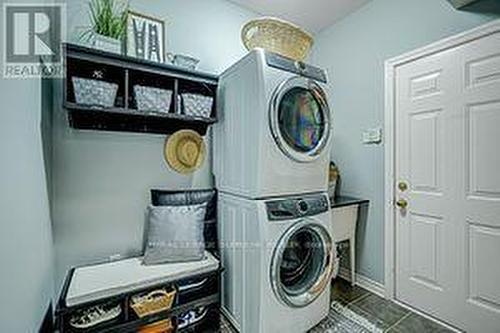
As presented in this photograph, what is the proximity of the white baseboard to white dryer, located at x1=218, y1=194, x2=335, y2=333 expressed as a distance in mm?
724

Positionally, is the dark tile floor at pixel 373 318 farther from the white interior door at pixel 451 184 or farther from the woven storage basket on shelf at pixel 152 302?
the woven storage basket on shelf at pixel 152 302

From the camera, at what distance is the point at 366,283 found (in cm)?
244


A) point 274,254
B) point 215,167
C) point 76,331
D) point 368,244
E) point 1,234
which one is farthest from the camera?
point 368,244

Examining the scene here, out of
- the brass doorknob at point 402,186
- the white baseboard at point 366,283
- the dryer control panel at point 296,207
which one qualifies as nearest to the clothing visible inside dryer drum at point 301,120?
the dryer control panel at point 296,207

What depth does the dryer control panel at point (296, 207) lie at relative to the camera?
158cm

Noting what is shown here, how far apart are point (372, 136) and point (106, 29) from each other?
2297mm

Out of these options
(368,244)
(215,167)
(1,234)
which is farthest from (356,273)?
(1,234)

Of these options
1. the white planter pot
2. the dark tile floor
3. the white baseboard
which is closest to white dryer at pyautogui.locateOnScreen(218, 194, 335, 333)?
the dark tile floor

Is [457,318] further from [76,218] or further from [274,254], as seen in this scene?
[76,218]

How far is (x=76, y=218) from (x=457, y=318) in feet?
8.98

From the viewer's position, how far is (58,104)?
167 centimetres

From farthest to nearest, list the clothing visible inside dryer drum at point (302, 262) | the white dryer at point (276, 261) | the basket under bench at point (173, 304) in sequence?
1. the clothing visible inside dryer drum at point (302, 262)
2. the white dryer at point (276, 261)
3. the basket under bench at point (173, 304)

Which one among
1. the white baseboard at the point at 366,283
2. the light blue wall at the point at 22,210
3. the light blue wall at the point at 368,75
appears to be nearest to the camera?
the light blue wall at the point at 22,210

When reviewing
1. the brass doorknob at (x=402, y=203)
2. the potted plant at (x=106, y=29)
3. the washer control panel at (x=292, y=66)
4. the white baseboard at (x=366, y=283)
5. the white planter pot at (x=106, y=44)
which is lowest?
the white baseboard at (x=366, y=283)
